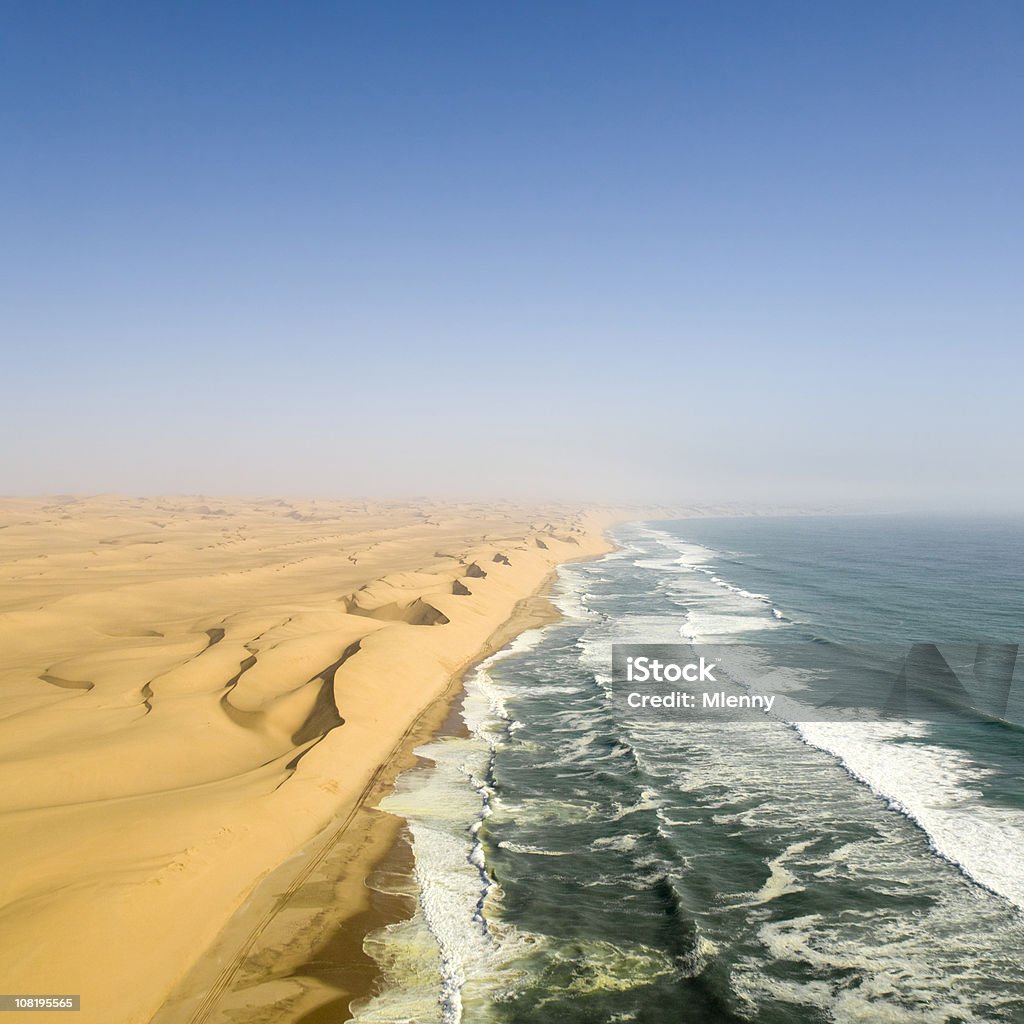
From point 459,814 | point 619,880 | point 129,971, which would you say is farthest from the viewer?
point 459,814

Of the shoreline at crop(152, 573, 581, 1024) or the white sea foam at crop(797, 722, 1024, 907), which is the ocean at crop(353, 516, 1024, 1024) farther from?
the shoreline at crop(152, 573, 581, 1024)

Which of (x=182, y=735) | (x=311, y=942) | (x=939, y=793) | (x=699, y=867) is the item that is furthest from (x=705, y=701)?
(x=182, y=735)

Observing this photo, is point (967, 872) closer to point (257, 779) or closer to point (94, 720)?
point (257, 779)

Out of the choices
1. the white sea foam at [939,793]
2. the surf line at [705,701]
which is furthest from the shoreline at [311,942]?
the surf line at [705,701]

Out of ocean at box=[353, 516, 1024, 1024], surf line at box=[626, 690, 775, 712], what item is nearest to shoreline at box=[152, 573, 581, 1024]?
ocean at box=[353, 516, 1024, 1024]

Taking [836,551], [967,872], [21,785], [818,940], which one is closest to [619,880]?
[818,940]

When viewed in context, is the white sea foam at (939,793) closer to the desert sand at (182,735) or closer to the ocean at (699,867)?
the ocean at (699,867)
